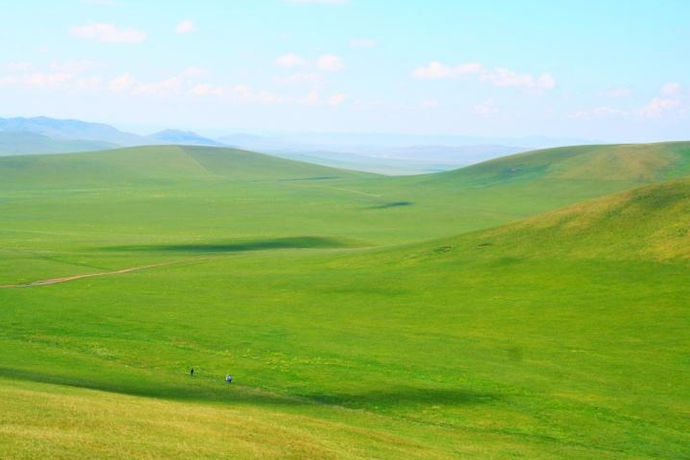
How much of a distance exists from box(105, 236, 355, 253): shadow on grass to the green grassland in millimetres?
516

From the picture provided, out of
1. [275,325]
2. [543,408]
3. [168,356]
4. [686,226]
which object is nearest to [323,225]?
[686,226]

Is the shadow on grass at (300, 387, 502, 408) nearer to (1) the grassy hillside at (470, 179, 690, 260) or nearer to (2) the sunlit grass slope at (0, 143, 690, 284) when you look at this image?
(1) the grassy hillside at (470, 179, 690, 260)

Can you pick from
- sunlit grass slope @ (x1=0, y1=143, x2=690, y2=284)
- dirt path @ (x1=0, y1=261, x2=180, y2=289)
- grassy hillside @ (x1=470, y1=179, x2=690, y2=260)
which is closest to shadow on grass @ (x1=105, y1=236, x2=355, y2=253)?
sunlit grass slope @ (x1=0, y1=143, x2=690, y2=284)

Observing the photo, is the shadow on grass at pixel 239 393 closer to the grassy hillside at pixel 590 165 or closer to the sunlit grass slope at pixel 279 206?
the sunlit grass slope at pixel 279 206

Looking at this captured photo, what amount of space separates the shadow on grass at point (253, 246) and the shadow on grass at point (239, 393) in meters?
52.7

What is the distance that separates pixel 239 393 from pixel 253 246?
58.4 meters

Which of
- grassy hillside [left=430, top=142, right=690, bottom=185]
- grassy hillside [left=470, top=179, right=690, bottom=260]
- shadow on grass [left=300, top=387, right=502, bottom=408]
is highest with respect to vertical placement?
grassy hillside [left=430, top=142, right=690, bottom=185]

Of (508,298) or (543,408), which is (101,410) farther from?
(508,298)

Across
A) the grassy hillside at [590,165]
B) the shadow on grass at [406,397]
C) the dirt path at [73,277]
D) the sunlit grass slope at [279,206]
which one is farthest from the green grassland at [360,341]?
the grassy hillside at [590,165]

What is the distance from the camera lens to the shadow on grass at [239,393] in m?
33.1

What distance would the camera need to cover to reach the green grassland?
26531 mm

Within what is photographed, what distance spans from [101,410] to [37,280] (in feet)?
145

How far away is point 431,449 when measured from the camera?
27078 millimetres

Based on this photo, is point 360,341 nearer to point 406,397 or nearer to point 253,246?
point 406,397
